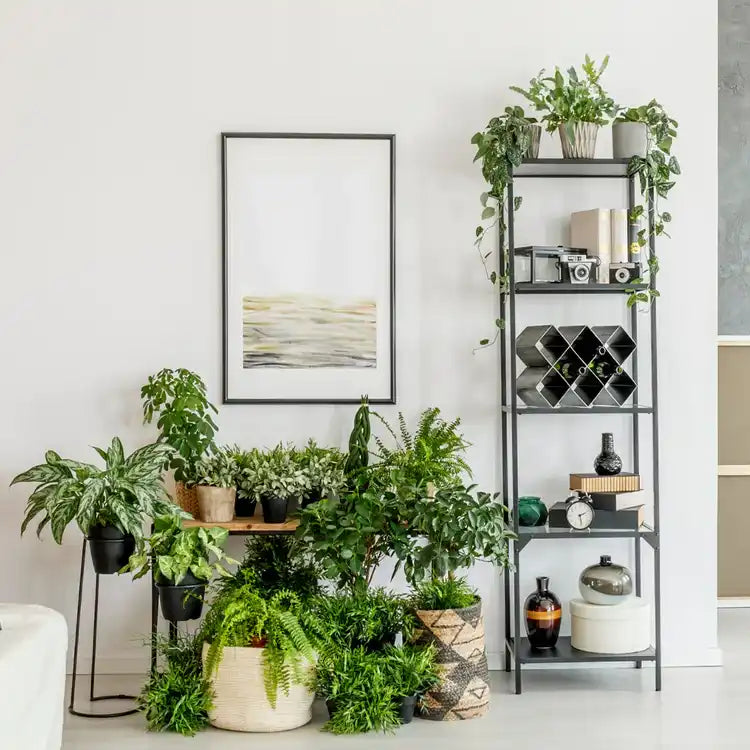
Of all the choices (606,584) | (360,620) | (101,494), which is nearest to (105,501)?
(101,494)

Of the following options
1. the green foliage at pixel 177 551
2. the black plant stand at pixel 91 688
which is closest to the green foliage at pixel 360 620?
the green foliage at pixel 177 551

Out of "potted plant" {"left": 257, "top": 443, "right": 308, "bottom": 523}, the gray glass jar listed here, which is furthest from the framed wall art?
the gray glass jar

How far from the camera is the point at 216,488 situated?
3.44 metres

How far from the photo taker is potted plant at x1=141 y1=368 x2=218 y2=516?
354 cm

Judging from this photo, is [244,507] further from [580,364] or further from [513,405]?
[580,364]

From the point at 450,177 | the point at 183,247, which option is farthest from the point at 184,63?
the point at 450,177

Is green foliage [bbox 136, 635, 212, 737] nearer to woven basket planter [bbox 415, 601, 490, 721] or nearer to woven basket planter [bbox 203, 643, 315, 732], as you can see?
woven basket planter [bbox 203, 643, 315, 732]

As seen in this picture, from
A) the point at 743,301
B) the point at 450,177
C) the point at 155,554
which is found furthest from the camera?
the point at 743,301

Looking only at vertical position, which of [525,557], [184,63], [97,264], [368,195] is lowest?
[525,557]

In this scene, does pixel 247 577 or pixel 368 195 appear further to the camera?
pixel 368 195

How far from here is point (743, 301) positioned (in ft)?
16.3

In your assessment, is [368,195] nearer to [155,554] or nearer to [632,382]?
[632,382]

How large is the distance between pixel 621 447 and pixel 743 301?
150cm

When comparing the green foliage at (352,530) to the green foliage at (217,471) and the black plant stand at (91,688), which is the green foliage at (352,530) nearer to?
the green foliage at (217,471)
